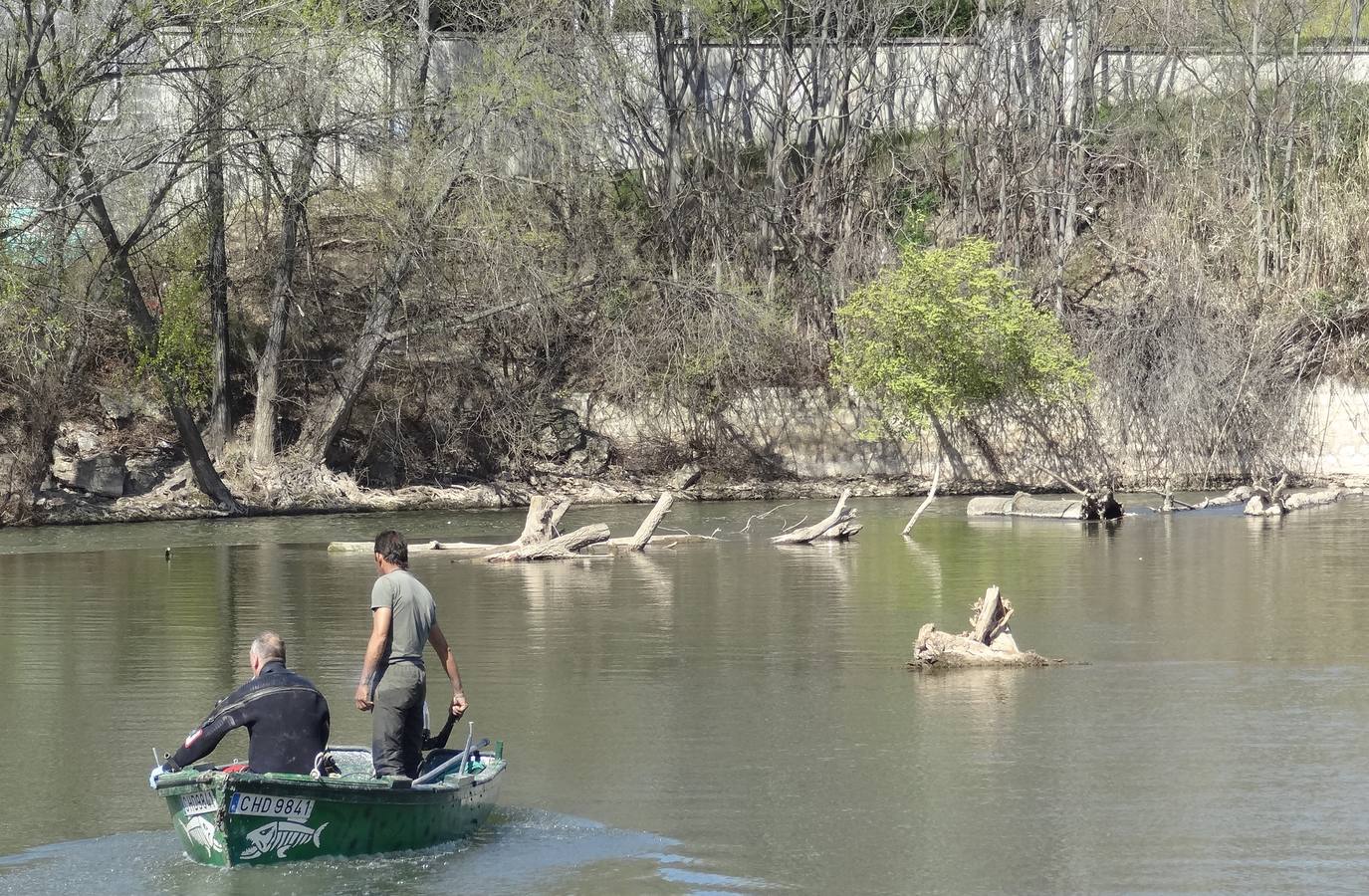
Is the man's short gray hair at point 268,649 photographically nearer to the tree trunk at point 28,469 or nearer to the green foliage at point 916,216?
the tree trunk at point 28,469

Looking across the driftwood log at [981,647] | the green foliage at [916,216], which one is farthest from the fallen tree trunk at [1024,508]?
the driftwood log at [981,647]

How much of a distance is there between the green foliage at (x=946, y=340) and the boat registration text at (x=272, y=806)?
1105 inches

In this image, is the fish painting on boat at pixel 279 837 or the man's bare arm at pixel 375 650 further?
the man's bare arm at pixel 375 650

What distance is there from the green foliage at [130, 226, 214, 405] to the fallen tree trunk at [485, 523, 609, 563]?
498 inches

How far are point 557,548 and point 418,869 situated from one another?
17935mm

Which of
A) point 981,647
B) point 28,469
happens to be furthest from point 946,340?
point 981,647

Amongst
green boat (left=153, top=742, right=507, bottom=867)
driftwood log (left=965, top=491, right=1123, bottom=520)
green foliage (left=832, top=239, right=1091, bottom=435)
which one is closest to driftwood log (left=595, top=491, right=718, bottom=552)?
green foliage (left=832, top=239, right=1091, bottom=435)

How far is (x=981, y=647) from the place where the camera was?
17.0 meters

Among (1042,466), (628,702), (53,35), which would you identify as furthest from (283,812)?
(1042,466)

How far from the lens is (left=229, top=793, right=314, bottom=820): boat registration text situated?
9.84 metres

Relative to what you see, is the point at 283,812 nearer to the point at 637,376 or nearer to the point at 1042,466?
the point at 637,376

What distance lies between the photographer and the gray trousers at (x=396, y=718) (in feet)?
35.4

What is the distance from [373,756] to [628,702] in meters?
4.76

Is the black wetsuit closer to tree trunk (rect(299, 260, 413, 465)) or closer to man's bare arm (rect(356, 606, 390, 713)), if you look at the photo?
man's bare arm (rect(356, 606, 390, 713))
